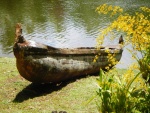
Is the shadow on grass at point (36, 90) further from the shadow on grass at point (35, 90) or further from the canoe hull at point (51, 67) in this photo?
the canoe hull at point (51, 67)

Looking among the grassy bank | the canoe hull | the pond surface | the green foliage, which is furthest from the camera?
the pond surface

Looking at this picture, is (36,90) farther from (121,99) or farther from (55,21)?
(55,21)

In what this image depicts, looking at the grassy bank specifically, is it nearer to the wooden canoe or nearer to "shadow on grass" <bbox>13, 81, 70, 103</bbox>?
"shadow on grass" <bbox>13, 81, 70, 103</bbox>

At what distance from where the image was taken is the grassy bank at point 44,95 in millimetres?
8567

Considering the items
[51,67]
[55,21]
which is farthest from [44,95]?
[55,21]

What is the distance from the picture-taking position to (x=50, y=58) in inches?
390

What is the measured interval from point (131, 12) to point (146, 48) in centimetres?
2499

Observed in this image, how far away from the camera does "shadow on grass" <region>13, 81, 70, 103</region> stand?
31.2 ft

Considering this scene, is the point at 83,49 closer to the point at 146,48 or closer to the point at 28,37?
the point at 146,48

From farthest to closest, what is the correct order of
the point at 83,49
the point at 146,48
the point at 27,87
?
1. the point at 83,49
2. the point at 27,87
3. the point at 146,48

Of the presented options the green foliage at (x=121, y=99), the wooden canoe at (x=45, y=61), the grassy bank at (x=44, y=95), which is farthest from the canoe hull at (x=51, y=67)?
the green foliage at (x=121, y=99)

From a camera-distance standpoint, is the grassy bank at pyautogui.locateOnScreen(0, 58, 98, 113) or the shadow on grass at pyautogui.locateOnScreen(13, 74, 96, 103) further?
the shadow on grass at pyautogui.locateOnScreen(13, 74, 96, 103)

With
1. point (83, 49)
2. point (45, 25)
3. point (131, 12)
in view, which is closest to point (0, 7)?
point (45, 25)

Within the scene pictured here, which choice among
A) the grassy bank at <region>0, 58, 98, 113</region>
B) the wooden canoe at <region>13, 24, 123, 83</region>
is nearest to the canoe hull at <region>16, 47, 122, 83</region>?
the wooden canoe at <region>13, 24, 123, 83</region>
